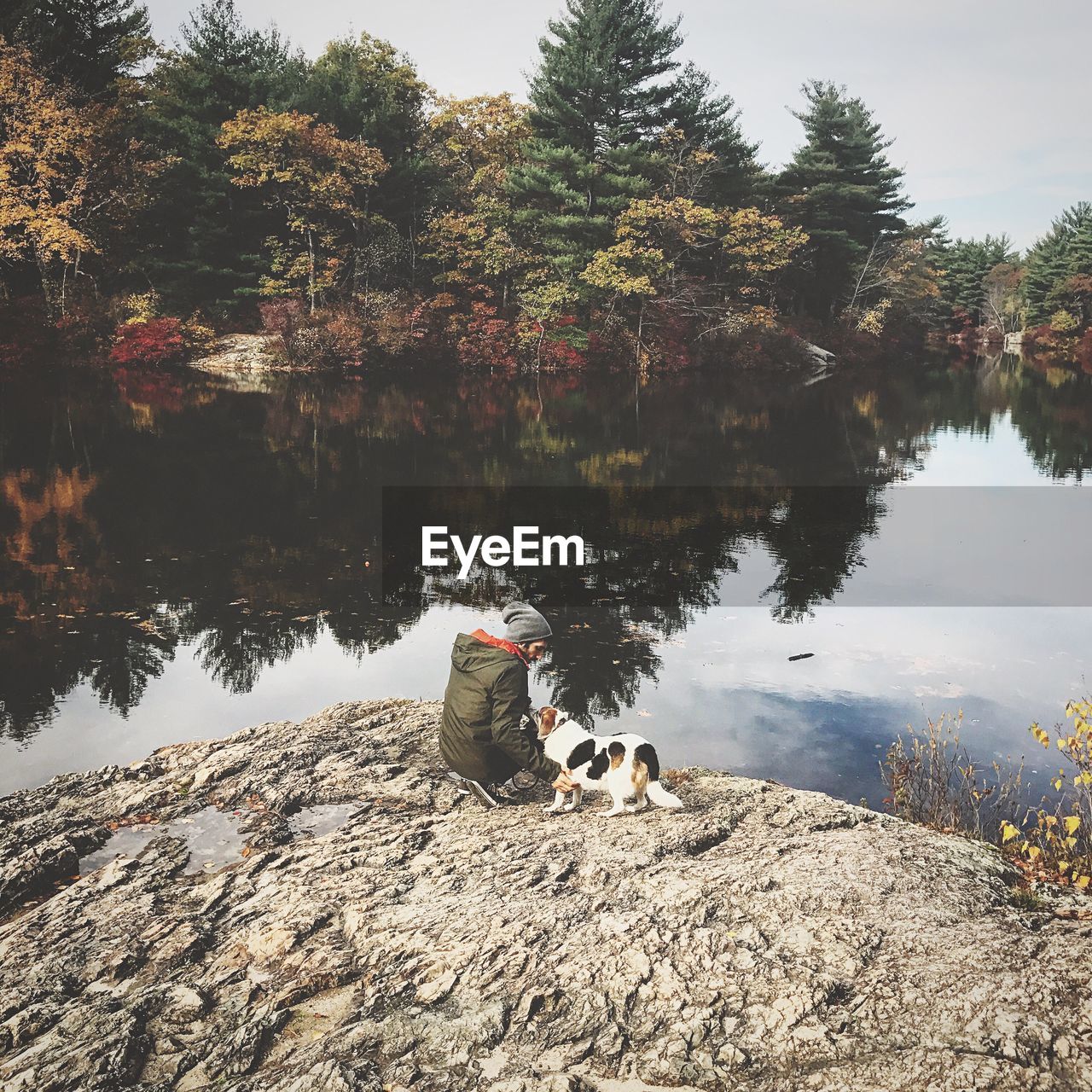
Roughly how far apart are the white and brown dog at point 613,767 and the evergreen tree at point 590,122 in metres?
36.2

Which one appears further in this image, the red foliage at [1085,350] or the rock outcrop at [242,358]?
the red foliage at [1085,350]

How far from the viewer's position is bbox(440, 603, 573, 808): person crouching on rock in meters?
5.91

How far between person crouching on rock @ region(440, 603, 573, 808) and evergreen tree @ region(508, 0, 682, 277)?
35.9m

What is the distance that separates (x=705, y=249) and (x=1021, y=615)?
38657 mm

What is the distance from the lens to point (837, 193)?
51.2 metres

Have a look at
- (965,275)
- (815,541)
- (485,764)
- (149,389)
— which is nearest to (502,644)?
(485,764)

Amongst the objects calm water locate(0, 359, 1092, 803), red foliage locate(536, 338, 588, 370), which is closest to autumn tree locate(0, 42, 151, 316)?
calm water locate(0, 359, 1092, 803)

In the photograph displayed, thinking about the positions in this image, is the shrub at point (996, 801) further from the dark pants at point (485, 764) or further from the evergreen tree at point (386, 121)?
the evergreen tree at point (386, 121)

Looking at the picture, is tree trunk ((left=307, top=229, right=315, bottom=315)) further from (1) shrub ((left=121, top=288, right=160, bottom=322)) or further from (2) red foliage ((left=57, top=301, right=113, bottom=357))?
(2) red foliage ((left=57, top=301, right=113, bottom=357))

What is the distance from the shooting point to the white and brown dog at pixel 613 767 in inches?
231

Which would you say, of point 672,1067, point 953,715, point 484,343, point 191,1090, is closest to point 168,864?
point 191,1090

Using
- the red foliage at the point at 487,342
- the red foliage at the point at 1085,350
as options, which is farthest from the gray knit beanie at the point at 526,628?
the red foliage at the point at 1085,350

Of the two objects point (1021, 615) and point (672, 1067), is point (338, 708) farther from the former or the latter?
point (1021, 615)

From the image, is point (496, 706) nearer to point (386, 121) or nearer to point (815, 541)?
point (815, 541)
